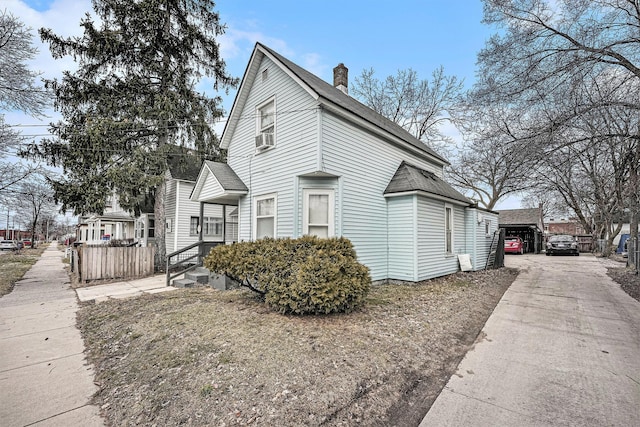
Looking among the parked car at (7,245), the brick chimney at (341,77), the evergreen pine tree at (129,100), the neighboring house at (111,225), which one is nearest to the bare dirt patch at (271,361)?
the evergreen pine tree at (129,100)

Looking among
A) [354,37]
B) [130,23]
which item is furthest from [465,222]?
[130,23]

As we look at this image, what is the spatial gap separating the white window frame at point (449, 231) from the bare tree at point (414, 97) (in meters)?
13.4

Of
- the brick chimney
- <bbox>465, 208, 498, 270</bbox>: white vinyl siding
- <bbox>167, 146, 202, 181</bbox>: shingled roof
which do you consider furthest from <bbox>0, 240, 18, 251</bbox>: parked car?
<bbox>465, 208, 498, 270</bbox>: white vinyl siding

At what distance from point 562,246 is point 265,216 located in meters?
25.1

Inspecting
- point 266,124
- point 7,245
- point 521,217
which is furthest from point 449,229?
point 7,245

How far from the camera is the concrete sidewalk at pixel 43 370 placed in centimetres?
287

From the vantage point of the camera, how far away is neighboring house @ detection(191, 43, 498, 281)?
8.00 metres

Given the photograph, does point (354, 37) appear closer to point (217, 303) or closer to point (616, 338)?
point (217, 303)

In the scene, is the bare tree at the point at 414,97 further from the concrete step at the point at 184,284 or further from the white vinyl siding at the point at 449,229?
the concrete step at the point at 184,284

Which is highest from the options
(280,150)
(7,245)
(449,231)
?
(280,150)

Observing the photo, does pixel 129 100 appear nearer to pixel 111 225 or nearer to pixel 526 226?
pixel 111 225

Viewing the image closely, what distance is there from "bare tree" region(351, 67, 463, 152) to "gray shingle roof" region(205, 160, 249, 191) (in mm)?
15683

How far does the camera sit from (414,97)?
72.5 feet

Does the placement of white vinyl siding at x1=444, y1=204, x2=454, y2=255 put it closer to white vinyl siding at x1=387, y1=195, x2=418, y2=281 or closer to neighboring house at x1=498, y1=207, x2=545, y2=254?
white vinyl siding at x1=387, y1=195, x2=418, y2=281
